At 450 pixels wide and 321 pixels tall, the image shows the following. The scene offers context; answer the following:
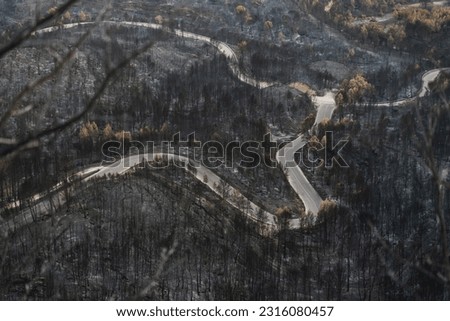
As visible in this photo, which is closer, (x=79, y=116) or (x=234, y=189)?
(x=79, y=116)

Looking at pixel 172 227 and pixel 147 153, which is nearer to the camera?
pixel 172 227

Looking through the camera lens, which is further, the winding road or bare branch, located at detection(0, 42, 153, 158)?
the winding road

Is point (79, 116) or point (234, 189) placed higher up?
point (79, 116)

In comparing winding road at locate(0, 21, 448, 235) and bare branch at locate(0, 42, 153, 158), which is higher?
bare branch at locate(0, 42, 153, 158)

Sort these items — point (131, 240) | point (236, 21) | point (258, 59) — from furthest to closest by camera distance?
point (236, 21) → point (258, 59) → point (131, 240)

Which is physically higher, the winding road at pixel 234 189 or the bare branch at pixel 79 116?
the bare branch at pixel 79 116

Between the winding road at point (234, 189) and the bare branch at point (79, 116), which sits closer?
the bare branch at point (79, 116)
